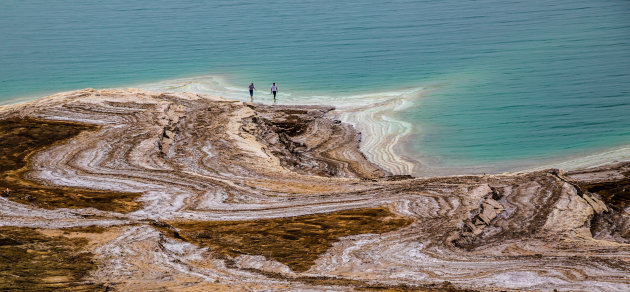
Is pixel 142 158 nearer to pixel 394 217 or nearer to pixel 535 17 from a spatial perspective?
pixel 394 217

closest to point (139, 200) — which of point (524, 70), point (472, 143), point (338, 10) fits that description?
point (472, 143)

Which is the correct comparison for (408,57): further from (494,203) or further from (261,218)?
(261,218)

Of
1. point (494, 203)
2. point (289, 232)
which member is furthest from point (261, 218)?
point (494, 203)

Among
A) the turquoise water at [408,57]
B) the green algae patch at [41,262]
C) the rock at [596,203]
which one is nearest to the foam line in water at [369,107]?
the turquoise water at [408,57]

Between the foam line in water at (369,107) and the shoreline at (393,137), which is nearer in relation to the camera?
the shoreline at (393,137)

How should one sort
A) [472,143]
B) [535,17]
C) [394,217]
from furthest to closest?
[535,17]
[472,143]
[394,217]

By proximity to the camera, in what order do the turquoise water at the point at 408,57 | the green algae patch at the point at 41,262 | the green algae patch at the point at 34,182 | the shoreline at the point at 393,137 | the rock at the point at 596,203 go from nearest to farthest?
the green algae patch at the point at 41,262, the green algae patch at the point at 34,182, the rock at the point at 596,203, the shoreline at the point at 393,137, the turquoise water at the point at 408,57

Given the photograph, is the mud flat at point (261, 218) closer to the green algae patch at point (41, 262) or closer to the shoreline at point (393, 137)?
the green algae patch at point (41, 262)
